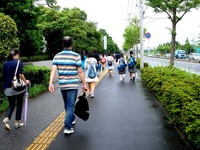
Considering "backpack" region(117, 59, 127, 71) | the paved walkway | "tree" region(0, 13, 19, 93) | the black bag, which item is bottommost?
the paved walkway

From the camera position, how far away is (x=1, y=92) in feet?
28.4

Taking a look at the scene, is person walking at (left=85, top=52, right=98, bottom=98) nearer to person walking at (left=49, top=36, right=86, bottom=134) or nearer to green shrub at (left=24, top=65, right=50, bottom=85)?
green shrub at (left=24, top=65, right=50, bottom=85)

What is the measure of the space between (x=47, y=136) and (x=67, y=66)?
1439 mm

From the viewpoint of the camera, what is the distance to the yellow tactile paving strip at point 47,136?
4.52 metres

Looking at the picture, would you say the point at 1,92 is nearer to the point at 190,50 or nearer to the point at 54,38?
the point at 54,38

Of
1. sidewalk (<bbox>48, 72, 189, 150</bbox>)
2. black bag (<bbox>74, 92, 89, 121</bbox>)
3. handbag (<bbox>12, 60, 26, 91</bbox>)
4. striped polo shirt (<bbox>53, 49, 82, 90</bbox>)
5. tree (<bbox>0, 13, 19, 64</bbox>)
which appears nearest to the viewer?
sidewalk (<bbox>48, 72, 189, 150</bbox>)

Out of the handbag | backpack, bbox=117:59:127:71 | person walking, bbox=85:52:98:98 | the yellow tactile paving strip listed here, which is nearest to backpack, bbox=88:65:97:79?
person walking, bbox=85:52:98:98

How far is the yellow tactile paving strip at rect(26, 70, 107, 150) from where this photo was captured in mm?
4516

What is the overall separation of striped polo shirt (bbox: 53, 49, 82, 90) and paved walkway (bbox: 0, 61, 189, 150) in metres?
1.03

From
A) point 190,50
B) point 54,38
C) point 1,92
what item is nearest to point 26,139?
point 1,92

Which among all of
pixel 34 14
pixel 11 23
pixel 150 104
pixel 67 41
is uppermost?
pixel 34 14

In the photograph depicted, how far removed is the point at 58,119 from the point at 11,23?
4504 mm

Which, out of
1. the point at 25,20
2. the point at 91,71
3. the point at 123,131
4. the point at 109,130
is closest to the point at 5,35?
the point at 91,71

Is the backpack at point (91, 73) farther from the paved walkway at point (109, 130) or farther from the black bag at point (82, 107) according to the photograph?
the black bag at point (82, 107)
